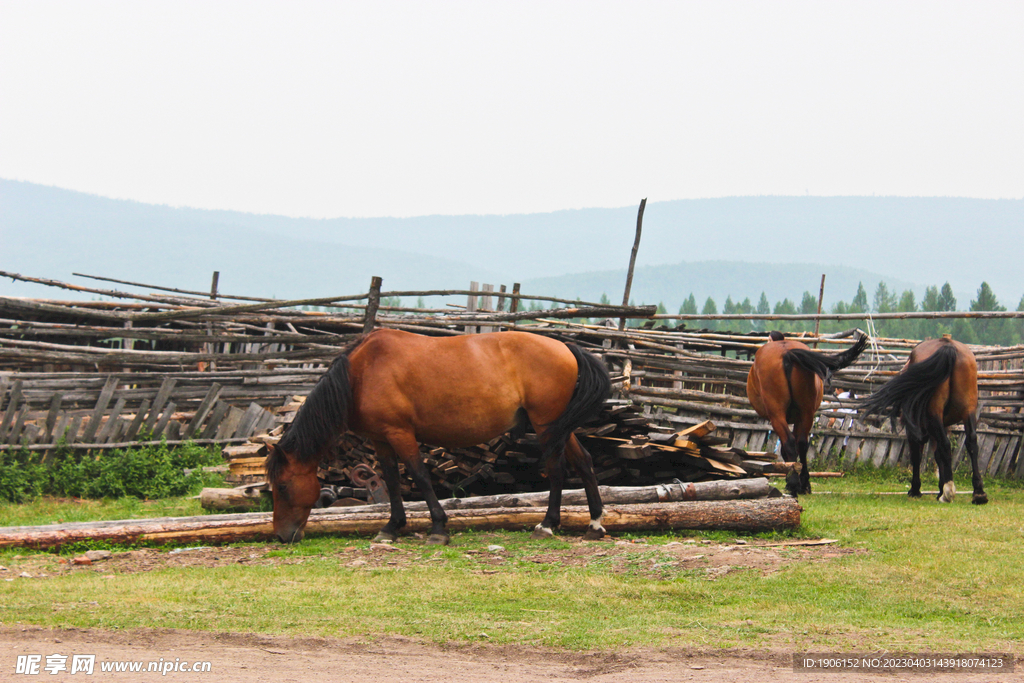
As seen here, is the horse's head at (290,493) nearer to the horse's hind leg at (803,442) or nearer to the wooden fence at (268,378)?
the wooden fence at (268,378)

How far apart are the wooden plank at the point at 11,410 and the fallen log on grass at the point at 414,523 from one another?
139 inches

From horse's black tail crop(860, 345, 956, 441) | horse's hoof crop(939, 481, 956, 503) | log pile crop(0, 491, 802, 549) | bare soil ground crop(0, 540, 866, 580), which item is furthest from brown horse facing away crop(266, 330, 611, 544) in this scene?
horse's hoof crop(939, 481, 956, 503)

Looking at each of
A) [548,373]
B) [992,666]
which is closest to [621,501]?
[548,373]

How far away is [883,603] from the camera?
5.11 m

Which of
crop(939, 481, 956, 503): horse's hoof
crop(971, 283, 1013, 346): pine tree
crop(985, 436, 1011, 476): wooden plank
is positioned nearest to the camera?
crop(939, 481, 956, 503): horse's hoof

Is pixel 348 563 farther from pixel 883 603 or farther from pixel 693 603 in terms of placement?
pixel 883 603

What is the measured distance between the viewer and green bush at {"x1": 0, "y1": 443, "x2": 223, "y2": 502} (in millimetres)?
9742

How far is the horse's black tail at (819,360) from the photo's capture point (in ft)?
30.1

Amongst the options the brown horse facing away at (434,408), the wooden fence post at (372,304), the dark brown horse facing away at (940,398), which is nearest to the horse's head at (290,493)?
the brown horse facing away at (434,408)

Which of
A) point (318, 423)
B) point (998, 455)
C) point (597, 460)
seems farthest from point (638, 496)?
point (998, 455)

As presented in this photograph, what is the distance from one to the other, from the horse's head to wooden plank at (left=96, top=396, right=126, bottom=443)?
4514 mm

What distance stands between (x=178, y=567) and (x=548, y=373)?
11.1ft

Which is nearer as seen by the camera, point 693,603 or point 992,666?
point 992,666

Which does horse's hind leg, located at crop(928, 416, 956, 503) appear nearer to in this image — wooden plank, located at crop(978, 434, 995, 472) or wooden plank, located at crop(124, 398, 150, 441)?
wooden plank, located at crop(978, 434, 995, 472)
